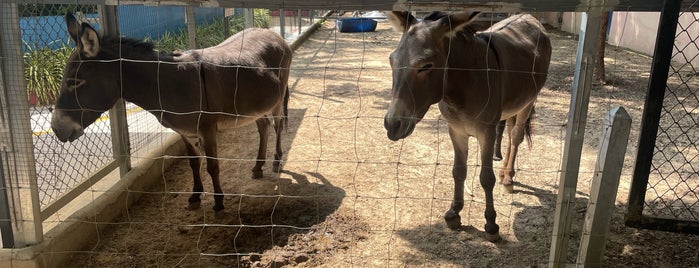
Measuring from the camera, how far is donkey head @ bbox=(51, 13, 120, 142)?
339 centimetres

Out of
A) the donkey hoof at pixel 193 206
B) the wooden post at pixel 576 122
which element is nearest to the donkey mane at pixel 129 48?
the donkey hoof at pixel 193 206

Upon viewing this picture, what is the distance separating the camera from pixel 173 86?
12.3 feet

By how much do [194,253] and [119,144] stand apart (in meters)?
1.46

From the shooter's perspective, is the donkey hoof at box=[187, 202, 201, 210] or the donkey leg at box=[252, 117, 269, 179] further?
the donkey leg at box=[252, 117, 269, 179]

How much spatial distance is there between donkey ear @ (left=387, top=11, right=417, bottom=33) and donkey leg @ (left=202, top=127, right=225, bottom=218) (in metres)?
1.74

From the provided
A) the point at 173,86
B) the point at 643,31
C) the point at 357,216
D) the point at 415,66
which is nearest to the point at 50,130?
the point at 173,86

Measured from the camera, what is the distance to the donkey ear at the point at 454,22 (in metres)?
2.90

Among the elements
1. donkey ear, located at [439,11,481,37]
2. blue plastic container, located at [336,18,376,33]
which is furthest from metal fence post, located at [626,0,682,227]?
blue plastic container, located at [336,18,376,33]

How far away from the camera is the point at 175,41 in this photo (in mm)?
8352

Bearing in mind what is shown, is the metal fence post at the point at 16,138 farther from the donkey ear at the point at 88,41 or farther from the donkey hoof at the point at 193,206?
the donkey hoof at the point at 193,206

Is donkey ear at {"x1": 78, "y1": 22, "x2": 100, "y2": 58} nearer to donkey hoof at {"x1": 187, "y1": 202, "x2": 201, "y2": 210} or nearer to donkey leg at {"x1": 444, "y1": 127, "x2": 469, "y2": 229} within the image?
donkey hoof at {"x1": 187, "y1": 202, "x2": 201, "y2": 210}

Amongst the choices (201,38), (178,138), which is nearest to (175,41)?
(201,38)

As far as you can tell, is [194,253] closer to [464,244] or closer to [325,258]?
[325,258]

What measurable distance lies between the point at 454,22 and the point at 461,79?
45 cm
